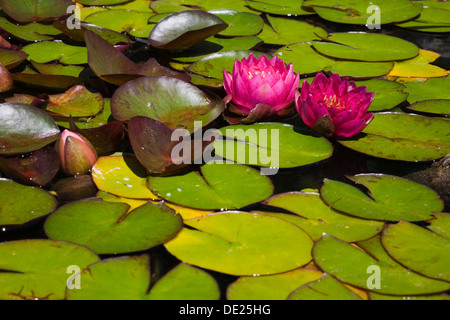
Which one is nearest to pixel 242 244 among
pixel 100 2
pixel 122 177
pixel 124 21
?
pixel 122 177

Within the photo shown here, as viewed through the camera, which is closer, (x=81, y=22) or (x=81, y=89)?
(x=81, y=89)

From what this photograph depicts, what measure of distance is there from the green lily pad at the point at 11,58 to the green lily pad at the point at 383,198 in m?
1.47

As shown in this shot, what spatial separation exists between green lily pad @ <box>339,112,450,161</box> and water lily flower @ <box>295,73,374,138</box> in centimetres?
7

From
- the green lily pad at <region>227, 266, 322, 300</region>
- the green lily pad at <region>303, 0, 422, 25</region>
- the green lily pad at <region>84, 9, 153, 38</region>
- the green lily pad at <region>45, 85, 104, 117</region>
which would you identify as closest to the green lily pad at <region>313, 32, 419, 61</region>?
the green lily pad at <region>303, 0, 422, 25</region>

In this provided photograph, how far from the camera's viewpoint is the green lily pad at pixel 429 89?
2.53 metres

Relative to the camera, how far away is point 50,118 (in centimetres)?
210

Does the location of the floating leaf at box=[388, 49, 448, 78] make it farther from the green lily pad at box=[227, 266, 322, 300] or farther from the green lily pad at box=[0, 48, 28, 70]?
the green lily pad at box=[0, 48, 28, 70]

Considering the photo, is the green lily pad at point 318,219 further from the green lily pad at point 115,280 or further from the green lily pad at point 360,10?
the green lily pad at point 360,10

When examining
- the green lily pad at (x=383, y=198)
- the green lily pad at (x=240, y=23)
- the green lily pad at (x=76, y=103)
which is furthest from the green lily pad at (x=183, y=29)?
the green lily pad at (x=383, y=198)

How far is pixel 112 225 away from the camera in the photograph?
5.69ft
